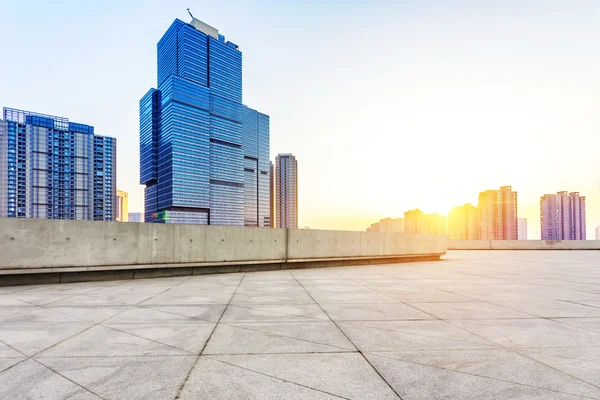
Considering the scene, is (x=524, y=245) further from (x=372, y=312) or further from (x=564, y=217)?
(x=564, y=217)

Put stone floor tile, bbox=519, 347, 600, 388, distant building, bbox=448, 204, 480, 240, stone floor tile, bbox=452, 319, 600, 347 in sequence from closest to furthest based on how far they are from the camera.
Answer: stone floor tile, bbox=519, 347, 600, 388
stone floor tile, bbox=452, 319, 600, 347
distant building, bbox=448, 204, 480, 240

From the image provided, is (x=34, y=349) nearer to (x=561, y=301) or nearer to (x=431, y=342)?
(x=431, y=342)

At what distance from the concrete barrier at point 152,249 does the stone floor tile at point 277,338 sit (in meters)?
6.34

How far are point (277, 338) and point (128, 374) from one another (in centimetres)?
166

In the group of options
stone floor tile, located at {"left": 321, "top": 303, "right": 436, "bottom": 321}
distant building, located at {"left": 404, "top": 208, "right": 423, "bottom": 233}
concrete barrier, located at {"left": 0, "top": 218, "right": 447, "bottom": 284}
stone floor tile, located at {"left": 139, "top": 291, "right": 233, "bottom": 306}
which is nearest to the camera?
stone floor tile, located at {"left": 321, "top": 303, "right": 436, "bottom": 321}

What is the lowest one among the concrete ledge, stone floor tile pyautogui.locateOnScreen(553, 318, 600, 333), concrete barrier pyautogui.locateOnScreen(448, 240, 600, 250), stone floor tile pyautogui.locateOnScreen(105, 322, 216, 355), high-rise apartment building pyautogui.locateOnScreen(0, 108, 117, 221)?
concrete barrier pyautogui.locateOnScreen(448, 240, 600, 250)

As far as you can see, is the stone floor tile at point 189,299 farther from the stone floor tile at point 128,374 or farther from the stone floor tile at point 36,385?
the stone floor tile at point 36,385

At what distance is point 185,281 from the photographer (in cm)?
905

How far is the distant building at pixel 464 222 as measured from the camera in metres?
137

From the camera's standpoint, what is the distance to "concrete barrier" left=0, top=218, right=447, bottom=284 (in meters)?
8.20

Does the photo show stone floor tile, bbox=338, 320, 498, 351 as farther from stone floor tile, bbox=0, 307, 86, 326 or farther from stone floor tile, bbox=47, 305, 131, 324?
stone floor tile, bbox=0, 307, 86, 326

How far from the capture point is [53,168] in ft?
458

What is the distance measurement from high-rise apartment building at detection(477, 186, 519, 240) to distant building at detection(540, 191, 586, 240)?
33.7 feet

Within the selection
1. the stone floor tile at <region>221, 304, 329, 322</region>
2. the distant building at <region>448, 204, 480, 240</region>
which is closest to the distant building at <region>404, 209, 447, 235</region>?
the distant building at <region>448, 204, 480, 240</region>
